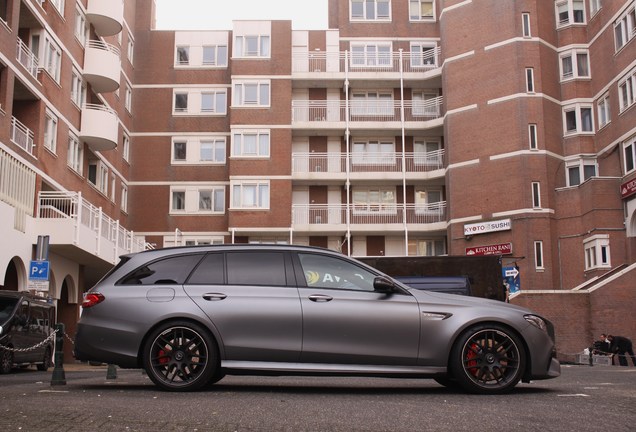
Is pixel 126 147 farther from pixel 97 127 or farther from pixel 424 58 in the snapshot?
pixel 424 58

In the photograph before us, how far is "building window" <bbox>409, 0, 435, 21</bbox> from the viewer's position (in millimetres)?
50812

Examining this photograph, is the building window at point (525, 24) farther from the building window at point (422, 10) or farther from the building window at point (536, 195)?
the building window at point (422, 10)

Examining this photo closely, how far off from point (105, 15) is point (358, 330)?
32.2 metres

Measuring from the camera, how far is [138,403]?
792 cm

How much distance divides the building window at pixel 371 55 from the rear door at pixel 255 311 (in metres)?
41.2

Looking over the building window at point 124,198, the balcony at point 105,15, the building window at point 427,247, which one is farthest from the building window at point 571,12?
the building window at point 124,198

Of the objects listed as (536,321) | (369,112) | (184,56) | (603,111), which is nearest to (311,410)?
(536,321)

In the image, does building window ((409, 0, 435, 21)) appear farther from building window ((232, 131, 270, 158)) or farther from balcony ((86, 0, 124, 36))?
balcony ((86, 0, 124, 36))

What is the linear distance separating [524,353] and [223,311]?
11.2ft

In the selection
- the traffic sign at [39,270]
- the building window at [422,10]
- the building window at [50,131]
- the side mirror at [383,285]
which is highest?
the building window at [422,10]

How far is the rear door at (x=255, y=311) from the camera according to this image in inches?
363

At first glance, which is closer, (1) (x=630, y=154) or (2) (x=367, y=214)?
(1) (x=630, y=154)

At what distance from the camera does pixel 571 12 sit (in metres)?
44.4

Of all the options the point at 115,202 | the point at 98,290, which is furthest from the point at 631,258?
the point at 98,290
